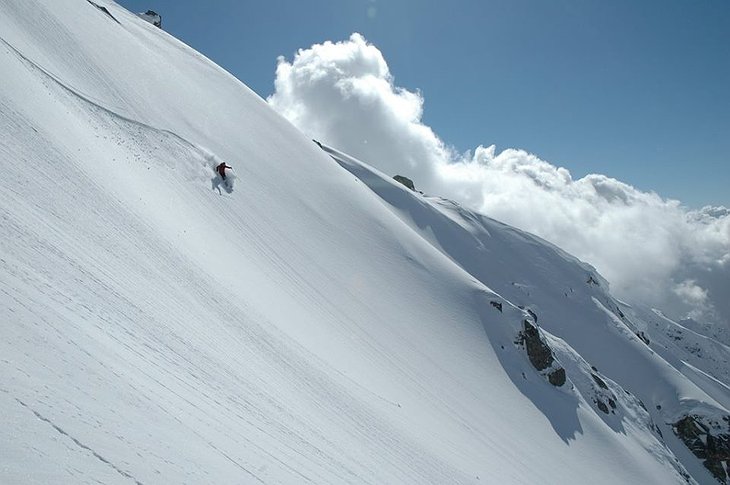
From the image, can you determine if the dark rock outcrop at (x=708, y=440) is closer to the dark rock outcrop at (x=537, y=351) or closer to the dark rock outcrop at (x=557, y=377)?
the dark rock outcrop at (x=557, y=377)

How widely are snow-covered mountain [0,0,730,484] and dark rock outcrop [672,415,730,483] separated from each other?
A: 71.4 ft

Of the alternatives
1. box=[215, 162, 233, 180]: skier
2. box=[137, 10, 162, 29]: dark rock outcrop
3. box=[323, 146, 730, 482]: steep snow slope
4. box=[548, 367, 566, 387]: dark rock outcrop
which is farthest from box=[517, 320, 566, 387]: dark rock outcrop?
box=[137, 10, 162, 29]: dark rock outcrop

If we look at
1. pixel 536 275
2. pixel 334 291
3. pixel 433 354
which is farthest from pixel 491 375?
pixel 536 275

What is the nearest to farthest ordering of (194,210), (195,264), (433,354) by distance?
(195,264) < (194,210) < (433,354)

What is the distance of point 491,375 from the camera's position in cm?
2817

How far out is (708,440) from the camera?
190 feet

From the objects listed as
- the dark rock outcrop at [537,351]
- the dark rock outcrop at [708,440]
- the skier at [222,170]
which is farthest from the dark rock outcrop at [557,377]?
the dark rock outcrop at [708,440]

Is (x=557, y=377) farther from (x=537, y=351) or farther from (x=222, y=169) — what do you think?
(x=222, y=169)

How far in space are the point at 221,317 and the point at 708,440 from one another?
75.1 metres

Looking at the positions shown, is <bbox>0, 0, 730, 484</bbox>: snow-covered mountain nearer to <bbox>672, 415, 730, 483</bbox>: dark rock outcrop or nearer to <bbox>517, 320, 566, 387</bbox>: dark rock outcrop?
<bbox>517, 320, 566, 387</bbox>: dark rock outcrop

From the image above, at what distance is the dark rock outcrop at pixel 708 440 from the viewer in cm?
5594

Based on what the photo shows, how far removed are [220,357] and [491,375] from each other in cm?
2399

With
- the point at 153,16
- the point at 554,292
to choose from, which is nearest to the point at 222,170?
the point at 153,16

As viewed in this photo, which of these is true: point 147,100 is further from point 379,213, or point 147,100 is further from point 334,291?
point 379,213
